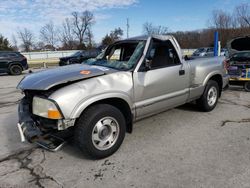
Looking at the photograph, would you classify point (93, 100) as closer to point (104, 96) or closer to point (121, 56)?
point (104, 96)

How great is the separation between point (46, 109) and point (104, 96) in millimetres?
812

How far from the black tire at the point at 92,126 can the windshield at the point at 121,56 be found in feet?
2.83

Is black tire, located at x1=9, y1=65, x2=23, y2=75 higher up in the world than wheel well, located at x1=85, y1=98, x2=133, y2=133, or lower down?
higher up

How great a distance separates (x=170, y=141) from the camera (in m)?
3.81

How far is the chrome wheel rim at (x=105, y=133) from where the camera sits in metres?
3.14

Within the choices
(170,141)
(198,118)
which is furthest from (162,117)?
(170,141)

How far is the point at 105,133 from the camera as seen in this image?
3.25 meters

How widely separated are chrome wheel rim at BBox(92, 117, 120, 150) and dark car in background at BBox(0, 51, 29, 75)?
604 inches

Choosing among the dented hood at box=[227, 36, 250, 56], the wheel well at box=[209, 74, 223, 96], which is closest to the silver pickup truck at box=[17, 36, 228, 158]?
the wheel well at box=[209, 74, 223, 96]

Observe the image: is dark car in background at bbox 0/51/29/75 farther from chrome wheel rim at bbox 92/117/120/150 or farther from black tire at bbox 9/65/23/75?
chrome wheel rim at bbox 92/117/120/150

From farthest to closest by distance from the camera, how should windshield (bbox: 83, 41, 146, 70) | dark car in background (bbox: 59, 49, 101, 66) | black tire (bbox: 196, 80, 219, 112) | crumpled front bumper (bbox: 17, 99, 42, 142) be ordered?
dark car in background (bbox: 59, 49, 101, 66) < black tire (bbox: 196, 80, 219, 112) < windshield (bbox: 83, 41, 146, 70) < crumpled front bumper (bbox: 17, 99, 42, 142)

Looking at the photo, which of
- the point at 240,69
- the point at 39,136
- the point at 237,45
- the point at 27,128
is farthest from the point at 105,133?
the point at 237,45

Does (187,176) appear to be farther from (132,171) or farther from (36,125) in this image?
(36,125)

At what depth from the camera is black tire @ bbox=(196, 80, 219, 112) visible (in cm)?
505
